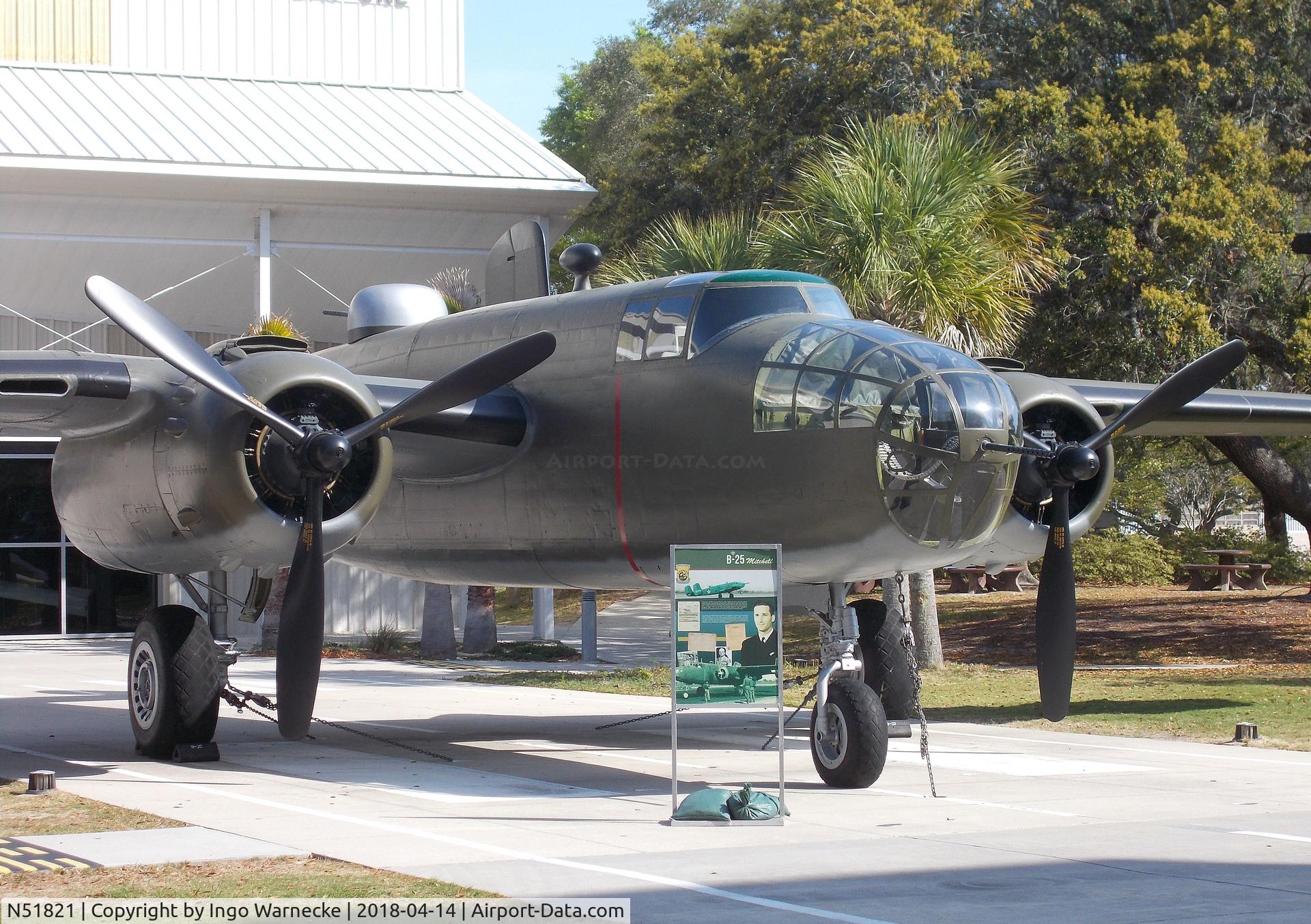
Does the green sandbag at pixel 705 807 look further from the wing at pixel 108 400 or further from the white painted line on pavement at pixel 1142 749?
the white painted line on pavement at pixel 1142 749

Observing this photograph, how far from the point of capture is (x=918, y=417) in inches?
389

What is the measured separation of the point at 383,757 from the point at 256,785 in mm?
2062

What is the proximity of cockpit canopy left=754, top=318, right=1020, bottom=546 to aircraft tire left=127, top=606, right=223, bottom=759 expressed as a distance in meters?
5.49

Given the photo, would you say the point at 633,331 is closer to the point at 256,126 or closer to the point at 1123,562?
the point at 256,126

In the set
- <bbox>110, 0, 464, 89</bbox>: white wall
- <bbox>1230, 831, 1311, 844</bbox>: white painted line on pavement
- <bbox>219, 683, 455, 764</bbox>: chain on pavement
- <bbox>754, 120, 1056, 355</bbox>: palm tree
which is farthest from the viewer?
<bbox>110, 0, 464, 89</bbox>: white wall

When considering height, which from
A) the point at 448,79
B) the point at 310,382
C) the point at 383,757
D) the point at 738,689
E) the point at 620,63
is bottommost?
the point at 383,757

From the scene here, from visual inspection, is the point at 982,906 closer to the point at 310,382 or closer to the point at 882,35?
the point at 310,382

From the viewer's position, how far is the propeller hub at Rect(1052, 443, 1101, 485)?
1136 cm

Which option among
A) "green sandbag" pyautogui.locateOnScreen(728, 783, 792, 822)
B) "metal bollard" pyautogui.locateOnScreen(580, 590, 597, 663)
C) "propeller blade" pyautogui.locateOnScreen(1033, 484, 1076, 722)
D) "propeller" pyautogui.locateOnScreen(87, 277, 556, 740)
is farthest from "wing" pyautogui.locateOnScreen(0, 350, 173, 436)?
"metal bollard" pyautogui.locateOnScreen(580, 590, 597, 663)

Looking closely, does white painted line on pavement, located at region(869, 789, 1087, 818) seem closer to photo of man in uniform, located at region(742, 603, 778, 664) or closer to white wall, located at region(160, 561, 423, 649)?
photo of man in uniform, located at region(742, 603, 778, 664)

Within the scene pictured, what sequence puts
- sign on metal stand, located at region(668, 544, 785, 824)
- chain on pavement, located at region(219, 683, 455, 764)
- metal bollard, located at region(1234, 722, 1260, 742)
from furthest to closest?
1. metal bollard, located at region(1234, 722, 1260, 742)
2. chain on pavement, located at region(219, 683, 455, 764)
3. sign on metal stand, located at region(668, 544, 785, 824)

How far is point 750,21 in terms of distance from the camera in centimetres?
2895

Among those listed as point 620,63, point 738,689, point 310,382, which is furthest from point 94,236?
point 620,63

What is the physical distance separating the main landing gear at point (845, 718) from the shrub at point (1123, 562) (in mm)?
25698
